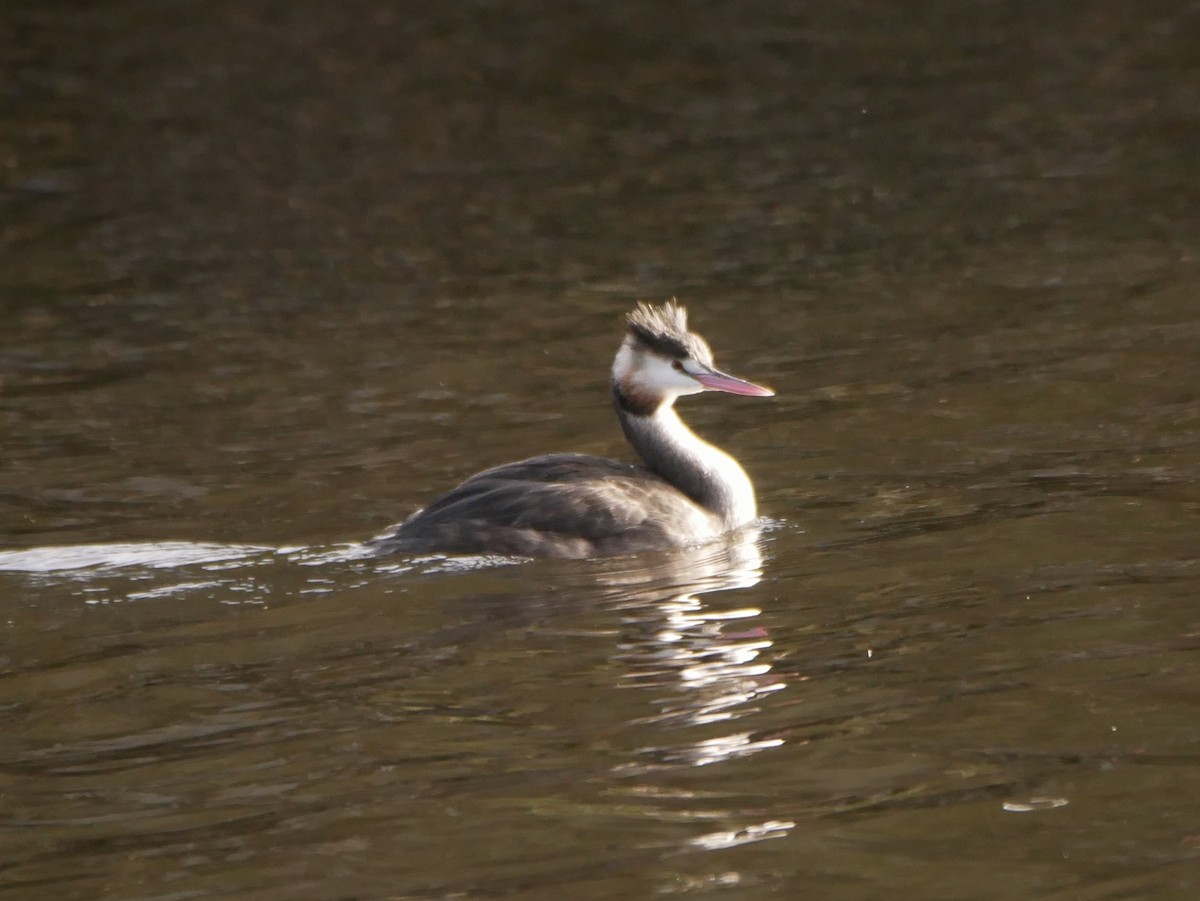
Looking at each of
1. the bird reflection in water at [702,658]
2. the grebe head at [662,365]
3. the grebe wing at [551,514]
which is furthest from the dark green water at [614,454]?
the grebe head at [662,365]

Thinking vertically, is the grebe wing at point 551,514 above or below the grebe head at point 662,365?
below

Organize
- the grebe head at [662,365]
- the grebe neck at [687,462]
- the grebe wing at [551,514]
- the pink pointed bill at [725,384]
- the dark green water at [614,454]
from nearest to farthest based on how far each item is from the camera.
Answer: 1. the dark green water at [614,454]
2. the grebe wing at [551,514]
3. the grebe neck at [687,462]
4. the pink pointed bill at [725,384]
5. the grebe head at [662,365]

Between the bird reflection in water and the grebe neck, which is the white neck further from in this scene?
the bird reflection in water

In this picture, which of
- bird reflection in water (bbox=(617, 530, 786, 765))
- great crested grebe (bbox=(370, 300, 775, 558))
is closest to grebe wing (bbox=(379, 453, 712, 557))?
great crested grebe (bbox=(370, 300, 775, 558))

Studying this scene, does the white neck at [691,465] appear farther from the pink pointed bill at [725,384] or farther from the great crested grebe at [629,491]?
the pink pointed bill at [725,384]

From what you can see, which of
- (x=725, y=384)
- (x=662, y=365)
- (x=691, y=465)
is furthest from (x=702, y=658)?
(x=662, y=365)

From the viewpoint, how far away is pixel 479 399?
1306 cm

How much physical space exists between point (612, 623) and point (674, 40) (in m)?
19.8

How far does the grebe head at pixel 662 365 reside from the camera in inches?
423

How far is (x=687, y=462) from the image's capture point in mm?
10664

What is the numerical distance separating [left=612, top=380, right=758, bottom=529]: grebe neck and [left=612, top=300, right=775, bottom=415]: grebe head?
0.05 m

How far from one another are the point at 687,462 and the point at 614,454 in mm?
1420

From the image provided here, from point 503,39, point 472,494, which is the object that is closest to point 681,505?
point 472,494

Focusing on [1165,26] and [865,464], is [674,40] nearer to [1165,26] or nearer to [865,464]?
[1165,26]
